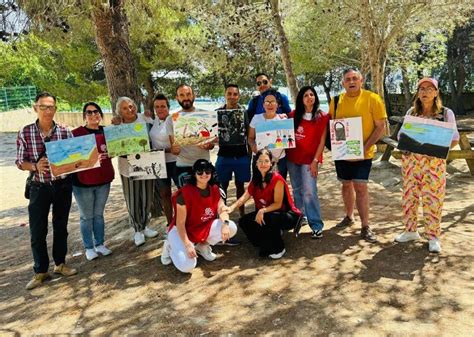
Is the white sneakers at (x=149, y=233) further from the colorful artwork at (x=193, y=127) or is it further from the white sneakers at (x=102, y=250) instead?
the colorful artwork at (x=193, y=127)

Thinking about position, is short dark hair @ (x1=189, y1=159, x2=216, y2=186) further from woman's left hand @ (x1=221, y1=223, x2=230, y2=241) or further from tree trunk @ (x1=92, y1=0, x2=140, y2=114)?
tree trunk @ (x1=92, y1=0, x2=140, y2=114)

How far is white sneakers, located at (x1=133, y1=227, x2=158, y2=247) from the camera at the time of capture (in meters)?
5.02

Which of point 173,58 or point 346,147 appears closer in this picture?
point 346,147

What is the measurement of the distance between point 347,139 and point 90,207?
2.77m

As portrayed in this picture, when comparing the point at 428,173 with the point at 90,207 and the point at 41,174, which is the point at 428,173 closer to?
the point at 90,207

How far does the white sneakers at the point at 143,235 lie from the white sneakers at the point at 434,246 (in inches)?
119

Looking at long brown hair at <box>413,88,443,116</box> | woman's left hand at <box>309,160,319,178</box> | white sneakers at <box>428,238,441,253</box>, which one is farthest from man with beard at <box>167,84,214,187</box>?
white sneakers at <box>428,238,441,253</box>

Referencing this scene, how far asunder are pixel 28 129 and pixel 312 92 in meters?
2.78

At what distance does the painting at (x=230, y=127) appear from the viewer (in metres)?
4.72

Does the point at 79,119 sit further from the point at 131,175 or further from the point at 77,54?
the point at 131,175

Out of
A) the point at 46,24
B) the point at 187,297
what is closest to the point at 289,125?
the point at 187,297

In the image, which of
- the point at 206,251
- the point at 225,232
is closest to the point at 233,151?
the point at 225,232

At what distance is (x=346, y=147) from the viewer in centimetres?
438

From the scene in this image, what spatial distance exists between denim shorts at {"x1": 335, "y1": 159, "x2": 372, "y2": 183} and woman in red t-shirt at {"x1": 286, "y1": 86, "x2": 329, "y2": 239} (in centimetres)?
26
